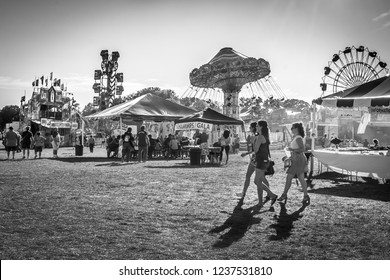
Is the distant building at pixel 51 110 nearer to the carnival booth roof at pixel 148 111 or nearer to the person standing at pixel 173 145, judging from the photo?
the carnival booth roof at pixel 148 111

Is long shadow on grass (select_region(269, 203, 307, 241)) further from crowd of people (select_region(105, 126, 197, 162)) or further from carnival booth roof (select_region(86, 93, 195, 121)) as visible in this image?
carnival booth roof (select_region(86, 93, 195, 121))

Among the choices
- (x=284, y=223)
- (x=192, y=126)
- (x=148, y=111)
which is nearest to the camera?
(x=284, y=223)

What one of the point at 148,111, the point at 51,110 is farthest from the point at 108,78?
the point at 148,111

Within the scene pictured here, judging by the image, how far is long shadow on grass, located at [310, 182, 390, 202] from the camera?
823 centimetres

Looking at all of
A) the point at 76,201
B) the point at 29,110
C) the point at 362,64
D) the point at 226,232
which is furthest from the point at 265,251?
the point at 29,110

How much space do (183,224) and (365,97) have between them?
7764 millimetres

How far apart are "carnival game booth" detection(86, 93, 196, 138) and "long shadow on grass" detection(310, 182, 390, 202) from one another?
46.5ft

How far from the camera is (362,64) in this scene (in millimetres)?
29391

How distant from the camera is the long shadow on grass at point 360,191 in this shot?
823cm

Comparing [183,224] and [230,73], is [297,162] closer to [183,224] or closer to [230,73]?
[183,224]

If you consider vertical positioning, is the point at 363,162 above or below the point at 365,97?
below

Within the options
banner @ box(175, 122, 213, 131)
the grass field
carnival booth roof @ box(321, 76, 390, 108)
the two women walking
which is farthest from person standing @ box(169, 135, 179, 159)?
the two women walking

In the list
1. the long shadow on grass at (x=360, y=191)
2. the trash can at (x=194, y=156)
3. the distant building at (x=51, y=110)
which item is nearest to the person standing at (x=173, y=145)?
the trash can at (x=194, y=156)

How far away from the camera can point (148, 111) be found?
75.4ft
